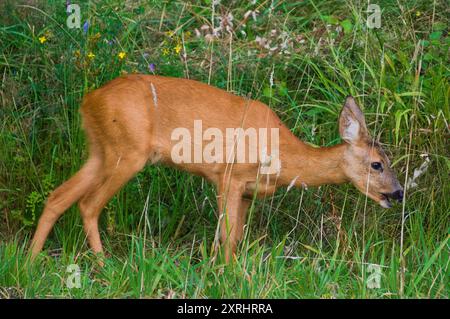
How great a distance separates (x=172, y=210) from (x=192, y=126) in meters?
0.65

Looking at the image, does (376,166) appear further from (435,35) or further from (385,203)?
(435,35)

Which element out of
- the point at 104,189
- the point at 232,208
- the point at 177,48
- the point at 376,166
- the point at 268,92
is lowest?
the point at 232,208

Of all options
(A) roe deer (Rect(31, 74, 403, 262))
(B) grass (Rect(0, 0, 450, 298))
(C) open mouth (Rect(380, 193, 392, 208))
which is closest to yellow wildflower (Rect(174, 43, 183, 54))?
(B) grass (Rect(0, 0, 450, 298))

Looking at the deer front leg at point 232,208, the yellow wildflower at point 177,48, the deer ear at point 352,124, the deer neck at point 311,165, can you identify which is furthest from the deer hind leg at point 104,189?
the deer ear at point 352,124

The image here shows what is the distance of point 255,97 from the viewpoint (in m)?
7.44

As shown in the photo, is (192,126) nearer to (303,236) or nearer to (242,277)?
(303,236)

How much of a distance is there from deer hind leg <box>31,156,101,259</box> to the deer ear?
154 cm

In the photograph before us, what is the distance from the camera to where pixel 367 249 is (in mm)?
6102

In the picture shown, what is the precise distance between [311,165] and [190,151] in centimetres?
77

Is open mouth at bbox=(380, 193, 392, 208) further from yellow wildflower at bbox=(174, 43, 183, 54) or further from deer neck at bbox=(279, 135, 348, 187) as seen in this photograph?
yellow wildflower at bbox=(174, 43, 183, 54)

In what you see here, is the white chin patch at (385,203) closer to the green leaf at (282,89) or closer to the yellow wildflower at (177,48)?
the green leaf at (282,89)

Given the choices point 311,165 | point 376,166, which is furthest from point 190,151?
point 376,166

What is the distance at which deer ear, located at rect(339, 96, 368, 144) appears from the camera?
647cm

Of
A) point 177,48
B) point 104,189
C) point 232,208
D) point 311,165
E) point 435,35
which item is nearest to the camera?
point 104,189
